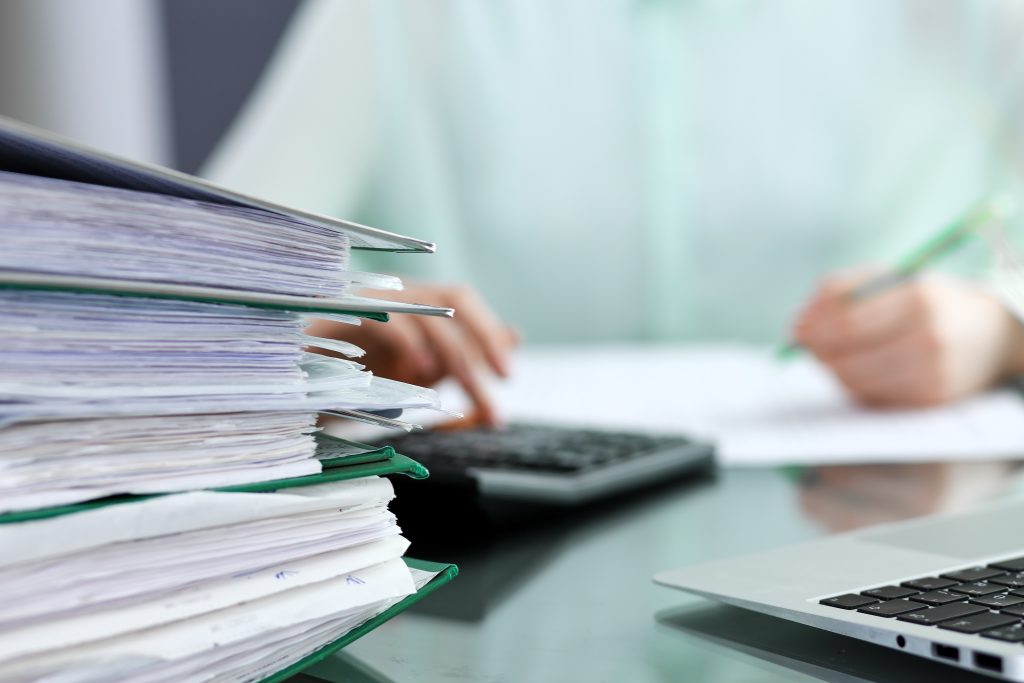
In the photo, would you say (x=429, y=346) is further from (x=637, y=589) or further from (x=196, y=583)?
(x=196, y=583)

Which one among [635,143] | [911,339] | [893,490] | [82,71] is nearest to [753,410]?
[911,339]

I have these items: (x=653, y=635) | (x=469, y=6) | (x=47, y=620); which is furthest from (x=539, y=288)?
(x=47, y=620)

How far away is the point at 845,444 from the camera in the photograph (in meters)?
0.67

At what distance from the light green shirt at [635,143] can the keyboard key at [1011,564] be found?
1216mm

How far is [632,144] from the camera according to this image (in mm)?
1604

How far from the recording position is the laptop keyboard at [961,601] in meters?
0.25

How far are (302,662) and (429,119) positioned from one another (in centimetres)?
155

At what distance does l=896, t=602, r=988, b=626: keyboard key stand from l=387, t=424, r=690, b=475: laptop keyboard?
242 mm

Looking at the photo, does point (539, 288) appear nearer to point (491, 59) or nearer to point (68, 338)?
point (491, 59)

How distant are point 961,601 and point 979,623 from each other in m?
0.03

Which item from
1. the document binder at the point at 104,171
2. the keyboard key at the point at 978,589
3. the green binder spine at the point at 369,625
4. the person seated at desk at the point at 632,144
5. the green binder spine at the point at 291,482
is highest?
the person seated at desk at the point at 632,144

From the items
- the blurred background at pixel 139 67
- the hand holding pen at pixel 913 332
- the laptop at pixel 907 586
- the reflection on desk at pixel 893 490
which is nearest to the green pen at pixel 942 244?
the hand holding pen at pixel 913 332

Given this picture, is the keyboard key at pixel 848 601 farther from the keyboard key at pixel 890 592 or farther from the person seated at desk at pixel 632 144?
the person seated at desk at pixel 632 144

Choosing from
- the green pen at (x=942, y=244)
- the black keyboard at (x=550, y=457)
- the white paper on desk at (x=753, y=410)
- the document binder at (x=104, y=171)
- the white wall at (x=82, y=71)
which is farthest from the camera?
the white wall at (x=82, y=71)
